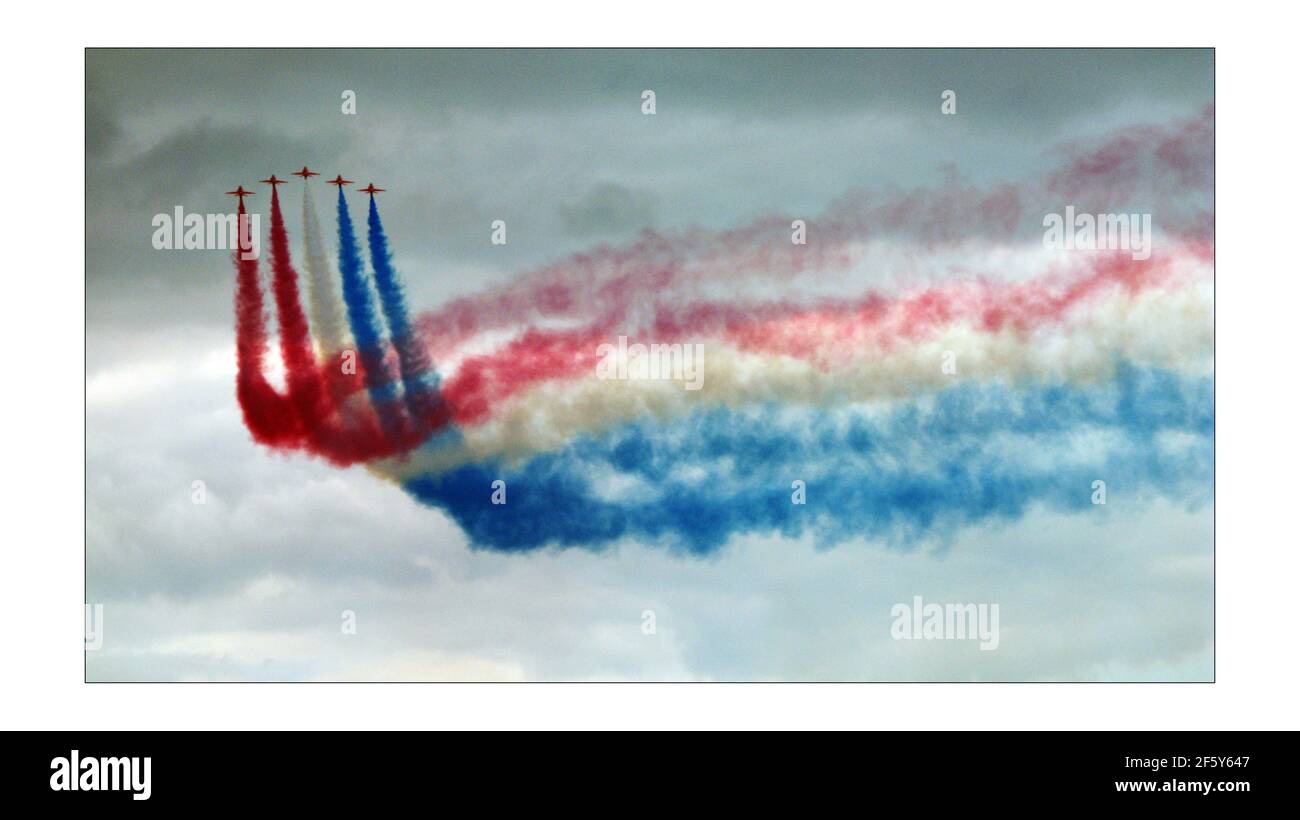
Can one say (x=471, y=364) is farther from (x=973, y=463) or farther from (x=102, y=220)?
(x=973, y=463)

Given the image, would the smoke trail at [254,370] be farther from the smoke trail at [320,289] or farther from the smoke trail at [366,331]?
the smoke trail at [366,331]

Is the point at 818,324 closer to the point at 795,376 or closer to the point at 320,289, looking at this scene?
the point at 795,376

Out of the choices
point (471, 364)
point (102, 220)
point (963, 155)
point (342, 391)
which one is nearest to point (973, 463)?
point (963, 155)

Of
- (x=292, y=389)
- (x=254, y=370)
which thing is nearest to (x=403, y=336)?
(x=292, y=389)

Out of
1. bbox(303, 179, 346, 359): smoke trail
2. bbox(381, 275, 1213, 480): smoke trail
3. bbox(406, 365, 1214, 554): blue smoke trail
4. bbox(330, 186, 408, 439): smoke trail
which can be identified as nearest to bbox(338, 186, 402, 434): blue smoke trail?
bbox(330, 186, 408, 439): smoke trail

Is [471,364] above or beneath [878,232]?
beneath

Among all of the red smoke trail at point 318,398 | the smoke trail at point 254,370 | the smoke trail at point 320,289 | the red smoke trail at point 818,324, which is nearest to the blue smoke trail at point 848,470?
the red smoke trail at point 318,398

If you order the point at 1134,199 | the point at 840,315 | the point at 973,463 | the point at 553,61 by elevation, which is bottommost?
the point at 973,463
